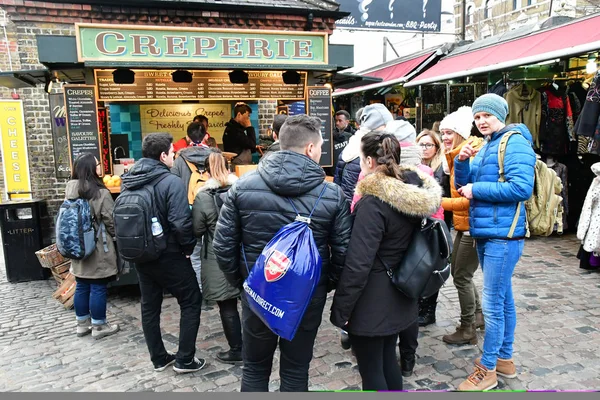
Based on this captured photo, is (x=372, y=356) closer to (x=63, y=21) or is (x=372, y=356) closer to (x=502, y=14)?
(x=63, y=21)

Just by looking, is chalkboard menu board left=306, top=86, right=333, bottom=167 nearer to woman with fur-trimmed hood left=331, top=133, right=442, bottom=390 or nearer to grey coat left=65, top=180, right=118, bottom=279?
grey coat left=65, top=180, right=118, bottom=279

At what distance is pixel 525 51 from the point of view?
718cm

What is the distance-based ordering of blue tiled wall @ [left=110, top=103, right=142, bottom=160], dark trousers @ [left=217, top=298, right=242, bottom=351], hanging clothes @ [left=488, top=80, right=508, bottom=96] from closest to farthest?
1. dark trousers @ [left=217, top=298, right=242, bottom=351]
2. hanging clothes @ [left=488, top=80, right=508, bottom=96]
3. blue tiled wall @ [left=110, top=103, right=142, bottom=160]

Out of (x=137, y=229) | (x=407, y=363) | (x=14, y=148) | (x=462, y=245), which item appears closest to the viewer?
(x=137, y=229)

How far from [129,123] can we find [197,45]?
147 inches

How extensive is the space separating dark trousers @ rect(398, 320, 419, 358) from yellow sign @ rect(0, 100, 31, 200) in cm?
642

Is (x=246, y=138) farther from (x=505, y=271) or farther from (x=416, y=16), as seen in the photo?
(x=416, y=16)

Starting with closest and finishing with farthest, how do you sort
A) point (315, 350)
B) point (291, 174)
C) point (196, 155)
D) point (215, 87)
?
point (291, 174) < point (315, 350) < point (196, 155) < point (215, 87)

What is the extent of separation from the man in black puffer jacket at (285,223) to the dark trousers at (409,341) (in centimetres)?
114

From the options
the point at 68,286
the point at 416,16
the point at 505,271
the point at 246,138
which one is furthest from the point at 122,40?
the point at 416,16

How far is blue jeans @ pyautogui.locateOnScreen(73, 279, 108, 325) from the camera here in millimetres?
4578

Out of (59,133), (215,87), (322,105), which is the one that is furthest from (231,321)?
(215,87)

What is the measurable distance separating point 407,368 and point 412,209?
174 cm

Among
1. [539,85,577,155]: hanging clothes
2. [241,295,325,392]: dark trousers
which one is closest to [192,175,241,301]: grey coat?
[241,295,325,392]: dark trousers
